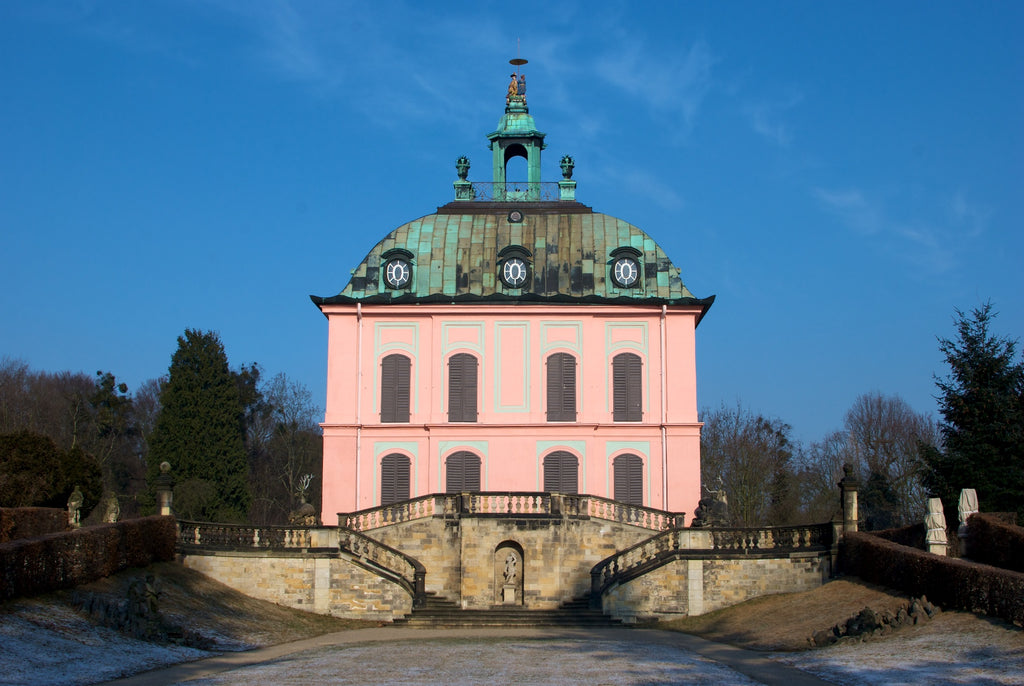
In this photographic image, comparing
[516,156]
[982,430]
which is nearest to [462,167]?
[516,156]

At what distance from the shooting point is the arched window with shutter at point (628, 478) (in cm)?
4009

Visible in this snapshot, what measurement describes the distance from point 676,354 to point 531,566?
1096cm

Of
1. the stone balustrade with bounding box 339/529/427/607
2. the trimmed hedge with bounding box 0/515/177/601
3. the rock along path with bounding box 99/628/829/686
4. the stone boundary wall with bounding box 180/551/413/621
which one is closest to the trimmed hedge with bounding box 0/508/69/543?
the trimmed hedge with bounding box 0/515/177/601

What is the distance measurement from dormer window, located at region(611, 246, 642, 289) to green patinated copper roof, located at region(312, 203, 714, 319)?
0.68 feet

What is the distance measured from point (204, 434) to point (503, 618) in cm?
2274

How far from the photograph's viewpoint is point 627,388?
4109 cm

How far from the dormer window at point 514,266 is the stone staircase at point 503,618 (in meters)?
13.3

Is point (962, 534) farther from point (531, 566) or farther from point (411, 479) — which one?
point (411, 479)

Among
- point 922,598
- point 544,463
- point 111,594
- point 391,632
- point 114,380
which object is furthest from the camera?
point 114,380

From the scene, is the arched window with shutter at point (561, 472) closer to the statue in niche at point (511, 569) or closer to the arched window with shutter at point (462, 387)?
the arched window with shutter at point (462, 387)

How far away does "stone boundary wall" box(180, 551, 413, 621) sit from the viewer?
107 ft

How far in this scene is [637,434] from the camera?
4047cm

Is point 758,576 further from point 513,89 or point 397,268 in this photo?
point 513,89

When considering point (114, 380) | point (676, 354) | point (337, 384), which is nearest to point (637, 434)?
point (676, 354)
